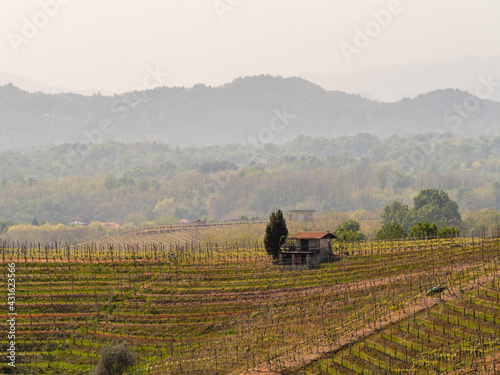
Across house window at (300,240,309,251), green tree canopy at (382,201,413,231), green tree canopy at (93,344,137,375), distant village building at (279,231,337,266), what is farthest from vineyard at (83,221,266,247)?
green tree canopy at (93,344,137,375)

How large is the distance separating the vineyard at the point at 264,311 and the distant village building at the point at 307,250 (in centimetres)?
229

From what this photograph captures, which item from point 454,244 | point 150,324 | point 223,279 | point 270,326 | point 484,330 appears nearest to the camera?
point 484,330

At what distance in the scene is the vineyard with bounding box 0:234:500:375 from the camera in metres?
41.9

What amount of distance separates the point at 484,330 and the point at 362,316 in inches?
404

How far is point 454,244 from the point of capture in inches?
2896

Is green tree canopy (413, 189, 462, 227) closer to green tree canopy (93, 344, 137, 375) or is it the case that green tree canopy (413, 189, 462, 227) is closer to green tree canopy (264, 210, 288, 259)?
green tree canopy (264, 210, 288, 259)

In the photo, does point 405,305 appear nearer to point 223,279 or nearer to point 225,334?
point 225,334

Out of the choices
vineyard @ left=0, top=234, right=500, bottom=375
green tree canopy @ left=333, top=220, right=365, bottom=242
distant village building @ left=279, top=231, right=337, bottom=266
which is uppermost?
green tree canopy @ left=333, top=220, right=365, bottom=242

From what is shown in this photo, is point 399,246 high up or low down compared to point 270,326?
up

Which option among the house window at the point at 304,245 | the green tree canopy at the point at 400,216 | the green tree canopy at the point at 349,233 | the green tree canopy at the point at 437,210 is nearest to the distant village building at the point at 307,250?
the house window at the point at 304,245

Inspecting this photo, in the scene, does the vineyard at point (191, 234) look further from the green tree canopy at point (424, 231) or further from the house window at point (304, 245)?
the house window at point (304, 245)

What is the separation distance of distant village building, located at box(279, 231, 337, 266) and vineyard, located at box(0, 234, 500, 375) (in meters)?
2.29

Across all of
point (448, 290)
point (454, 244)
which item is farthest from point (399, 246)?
point (448, 290)

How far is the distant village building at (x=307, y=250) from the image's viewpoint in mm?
72938
